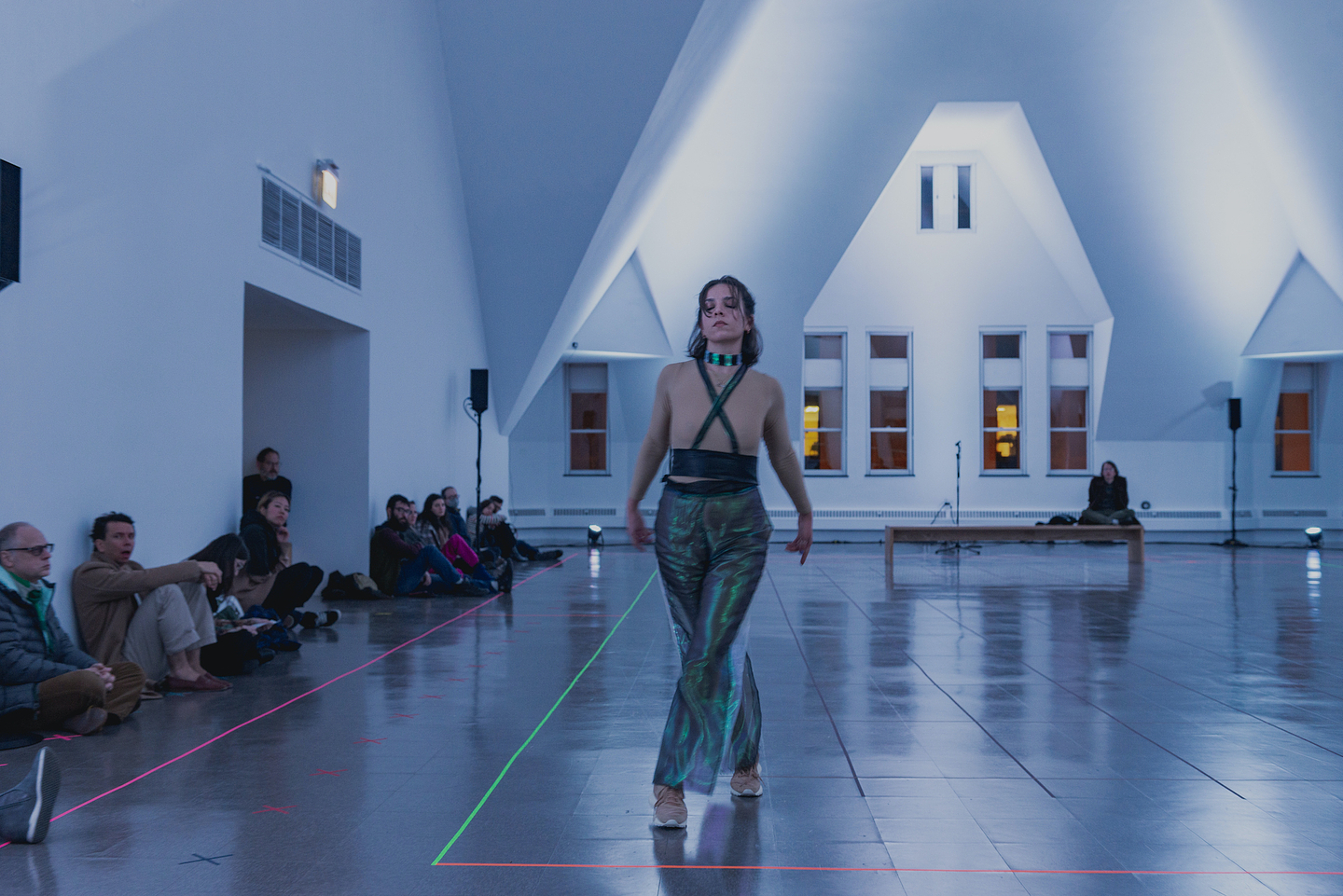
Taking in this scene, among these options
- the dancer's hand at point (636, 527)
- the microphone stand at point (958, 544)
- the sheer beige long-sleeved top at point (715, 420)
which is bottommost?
the microphone stand at point (958, 544)

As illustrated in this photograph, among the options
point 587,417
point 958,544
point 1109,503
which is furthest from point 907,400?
point 587,417

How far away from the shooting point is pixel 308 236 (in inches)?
296

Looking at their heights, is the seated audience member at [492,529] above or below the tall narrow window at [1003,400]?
below

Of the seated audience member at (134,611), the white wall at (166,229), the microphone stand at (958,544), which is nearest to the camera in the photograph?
the white wall at (166,229)

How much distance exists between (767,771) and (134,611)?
305 cm

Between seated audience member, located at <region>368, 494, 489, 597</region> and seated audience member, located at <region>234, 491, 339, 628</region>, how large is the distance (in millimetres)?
1930

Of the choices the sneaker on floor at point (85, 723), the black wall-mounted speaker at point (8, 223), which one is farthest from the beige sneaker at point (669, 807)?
the black wall-mounted speaker at point (8, 223)

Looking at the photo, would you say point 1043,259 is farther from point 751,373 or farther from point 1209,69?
point 751,373

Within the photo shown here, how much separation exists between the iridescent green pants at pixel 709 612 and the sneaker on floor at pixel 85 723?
2285 mm

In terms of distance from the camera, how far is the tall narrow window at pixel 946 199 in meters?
17.4

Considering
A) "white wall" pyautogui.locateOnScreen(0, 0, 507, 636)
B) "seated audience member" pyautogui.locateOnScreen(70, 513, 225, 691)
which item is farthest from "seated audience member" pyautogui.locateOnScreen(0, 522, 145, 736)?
"seated audience member" pyautogui.locateOnScreen(70, 513, 225, 691)

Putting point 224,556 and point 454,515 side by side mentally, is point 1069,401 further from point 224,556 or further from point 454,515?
point 224,556

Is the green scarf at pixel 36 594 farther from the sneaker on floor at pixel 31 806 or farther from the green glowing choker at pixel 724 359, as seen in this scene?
the green glowing choker at pixel 724 359

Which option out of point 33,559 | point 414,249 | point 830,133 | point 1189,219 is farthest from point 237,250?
point 1189,219
